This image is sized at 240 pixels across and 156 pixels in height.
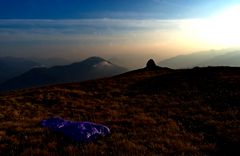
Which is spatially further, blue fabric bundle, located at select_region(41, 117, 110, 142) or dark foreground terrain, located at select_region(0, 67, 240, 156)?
blue fabric bundle, located at select_region(41, 117, 110, 142)

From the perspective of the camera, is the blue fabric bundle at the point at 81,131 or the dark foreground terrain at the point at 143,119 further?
the blue fabric bundle at the point at 81,131

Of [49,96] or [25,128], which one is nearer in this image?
[25,128]

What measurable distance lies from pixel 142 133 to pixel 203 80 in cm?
3085

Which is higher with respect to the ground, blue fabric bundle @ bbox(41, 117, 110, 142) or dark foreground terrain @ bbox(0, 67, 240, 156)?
blue fabric bundle @ bbox(41, 117, 110, 142)

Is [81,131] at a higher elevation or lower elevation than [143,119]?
higher

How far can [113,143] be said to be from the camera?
1421 cm

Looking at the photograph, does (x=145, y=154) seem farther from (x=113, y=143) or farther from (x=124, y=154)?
(x=113, y=143)

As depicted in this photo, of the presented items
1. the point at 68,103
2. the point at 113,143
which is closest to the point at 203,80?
the point at 68,103

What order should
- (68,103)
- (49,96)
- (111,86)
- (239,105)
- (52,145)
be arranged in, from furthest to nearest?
1. (111,86)
2. (49,96)
3. (68,103)
4. (239,105)
5. (52,145)

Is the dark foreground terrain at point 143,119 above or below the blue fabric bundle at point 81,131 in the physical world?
below

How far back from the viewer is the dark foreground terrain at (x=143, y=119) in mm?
13711

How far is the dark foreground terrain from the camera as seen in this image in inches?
540

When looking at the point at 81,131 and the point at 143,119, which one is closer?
the point at 81,131

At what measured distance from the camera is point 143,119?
21.5 m
